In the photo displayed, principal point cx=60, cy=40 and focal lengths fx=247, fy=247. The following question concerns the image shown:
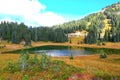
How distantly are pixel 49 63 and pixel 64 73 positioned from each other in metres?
9.76

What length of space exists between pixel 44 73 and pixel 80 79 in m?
9.72

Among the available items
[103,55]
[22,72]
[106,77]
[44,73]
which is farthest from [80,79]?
[103,55]

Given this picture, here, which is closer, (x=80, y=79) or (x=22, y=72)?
(x=80, y=79)

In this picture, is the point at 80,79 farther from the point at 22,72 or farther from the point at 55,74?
the point at 22,72

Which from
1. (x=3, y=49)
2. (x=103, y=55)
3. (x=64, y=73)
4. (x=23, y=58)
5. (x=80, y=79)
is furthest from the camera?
(x=3, y=49)

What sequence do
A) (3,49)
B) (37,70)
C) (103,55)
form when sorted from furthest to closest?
(3,49) < (103,55) < (37,70)

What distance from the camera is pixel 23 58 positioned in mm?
47094

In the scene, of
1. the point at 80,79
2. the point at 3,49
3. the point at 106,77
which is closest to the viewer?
the point at 80,79

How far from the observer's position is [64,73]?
4000 centimetres

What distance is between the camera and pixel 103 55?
314ft

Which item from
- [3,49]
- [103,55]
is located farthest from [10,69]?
[3,49]

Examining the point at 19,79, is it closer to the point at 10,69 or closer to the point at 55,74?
the point at 55,74

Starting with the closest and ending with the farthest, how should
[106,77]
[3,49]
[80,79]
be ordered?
[80,79] < [106,77] < [3,49]

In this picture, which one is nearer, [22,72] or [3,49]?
[22,72]
